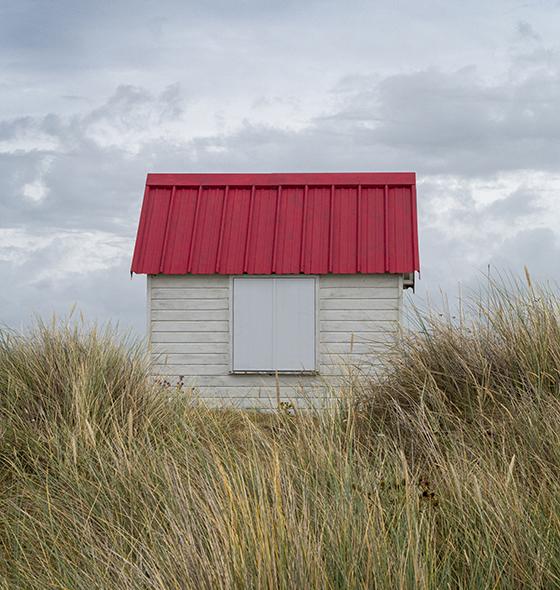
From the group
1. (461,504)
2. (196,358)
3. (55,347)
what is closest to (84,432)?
(55,347)

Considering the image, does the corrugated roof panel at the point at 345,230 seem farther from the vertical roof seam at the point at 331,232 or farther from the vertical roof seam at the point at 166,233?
the vertical roof seam at the point at 166,233

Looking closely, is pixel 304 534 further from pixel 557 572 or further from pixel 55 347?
pixel 55 347

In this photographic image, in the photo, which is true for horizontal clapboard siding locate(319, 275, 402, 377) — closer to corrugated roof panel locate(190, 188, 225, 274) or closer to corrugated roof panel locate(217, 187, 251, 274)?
corrugated roof panel locate(217, 187, 251, 274)

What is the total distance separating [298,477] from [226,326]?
7.99 m

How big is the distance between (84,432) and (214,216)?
7079 mm

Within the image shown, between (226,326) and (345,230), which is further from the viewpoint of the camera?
(345,230)

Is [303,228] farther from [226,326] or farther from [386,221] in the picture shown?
[226,326]

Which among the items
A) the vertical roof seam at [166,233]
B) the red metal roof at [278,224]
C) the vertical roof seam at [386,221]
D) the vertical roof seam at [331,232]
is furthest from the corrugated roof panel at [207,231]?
the vertical roof seam at [386,221]

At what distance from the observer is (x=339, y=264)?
12.1m

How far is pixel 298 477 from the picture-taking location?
4340 mm

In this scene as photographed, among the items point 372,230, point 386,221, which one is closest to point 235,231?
point 372,230

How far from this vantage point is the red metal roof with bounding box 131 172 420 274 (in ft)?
40.0

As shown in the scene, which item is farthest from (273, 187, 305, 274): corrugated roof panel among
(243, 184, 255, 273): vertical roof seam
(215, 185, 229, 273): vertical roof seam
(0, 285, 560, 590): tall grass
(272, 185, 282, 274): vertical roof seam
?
(0, 285, 560, 590): tall grass

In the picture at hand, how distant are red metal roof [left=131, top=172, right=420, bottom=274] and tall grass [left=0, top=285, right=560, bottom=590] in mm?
3871
